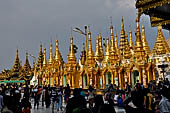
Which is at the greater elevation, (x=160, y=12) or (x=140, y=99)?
(x=160, y=12)

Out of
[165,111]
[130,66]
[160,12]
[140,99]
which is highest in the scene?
[160,12]

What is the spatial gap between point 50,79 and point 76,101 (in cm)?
3212

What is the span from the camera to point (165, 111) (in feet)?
14.5

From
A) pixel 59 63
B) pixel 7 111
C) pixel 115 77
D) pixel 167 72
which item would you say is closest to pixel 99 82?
pixel 115 77

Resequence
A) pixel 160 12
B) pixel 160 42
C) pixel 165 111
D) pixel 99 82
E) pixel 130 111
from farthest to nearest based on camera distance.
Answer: pixel 160 42
pixel 99 82
pixel 160 12
pixel 165 111
pixel 130 111

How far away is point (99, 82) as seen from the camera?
2572cm

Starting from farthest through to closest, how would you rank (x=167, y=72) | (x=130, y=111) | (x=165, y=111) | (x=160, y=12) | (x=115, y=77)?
(x=115, y=77) < (x=167, y=72) < (x=160, y=12) < (x=165, y=111) < (x=130, y=111)

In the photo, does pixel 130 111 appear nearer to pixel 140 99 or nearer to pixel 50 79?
pixel 140 99

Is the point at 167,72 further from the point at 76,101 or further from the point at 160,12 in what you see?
the point at 76,101

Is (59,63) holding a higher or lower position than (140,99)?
higher

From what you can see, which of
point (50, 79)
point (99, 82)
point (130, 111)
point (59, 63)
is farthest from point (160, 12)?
point (50, 79)

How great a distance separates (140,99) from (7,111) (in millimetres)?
2836

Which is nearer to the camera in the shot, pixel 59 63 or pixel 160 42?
Result: pixel 160 42

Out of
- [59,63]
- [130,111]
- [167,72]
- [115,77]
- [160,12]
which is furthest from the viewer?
[59,63]
